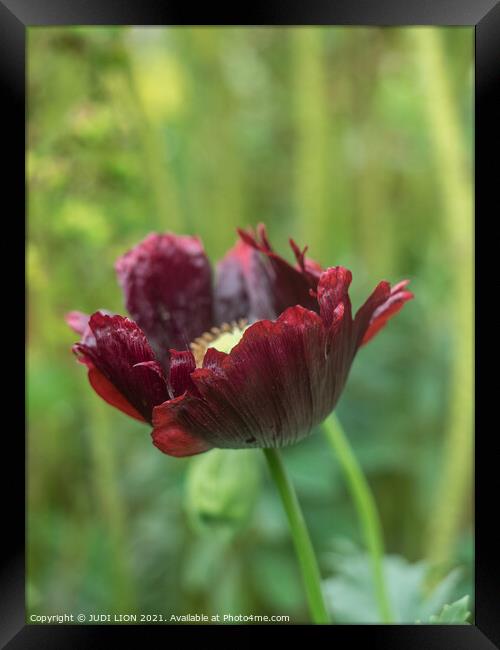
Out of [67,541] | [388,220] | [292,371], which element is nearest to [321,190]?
[388,220]

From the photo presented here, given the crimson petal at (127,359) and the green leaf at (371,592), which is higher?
the crimson petal at (127,359)

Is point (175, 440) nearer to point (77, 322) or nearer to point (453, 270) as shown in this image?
point (77, 322)

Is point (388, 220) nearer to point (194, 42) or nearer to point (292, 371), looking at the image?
point (194, 42)

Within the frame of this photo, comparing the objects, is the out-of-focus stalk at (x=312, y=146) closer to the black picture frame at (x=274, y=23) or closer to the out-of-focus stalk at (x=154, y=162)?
the out-of-focus stalk at (x=154, y=162)

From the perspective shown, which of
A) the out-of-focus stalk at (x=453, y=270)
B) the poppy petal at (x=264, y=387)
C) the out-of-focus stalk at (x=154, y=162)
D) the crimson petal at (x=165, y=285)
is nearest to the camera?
the poppy petal at (x=264, y=387)

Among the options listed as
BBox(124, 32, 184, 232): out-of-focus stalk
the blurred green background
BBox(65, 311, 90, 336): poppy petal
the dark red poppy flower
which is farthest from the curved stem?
BBox(124, 32, 184, 232): out-of-focus stalk

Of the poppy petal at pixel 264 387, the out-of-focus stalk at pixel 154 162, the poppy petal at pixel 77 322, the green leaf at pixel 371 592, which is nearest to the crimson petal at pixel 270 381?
the poppy petal at pixel 264 387

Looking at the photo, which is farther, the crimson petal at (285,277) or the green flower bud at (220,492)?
the green flower bud at (220,492)

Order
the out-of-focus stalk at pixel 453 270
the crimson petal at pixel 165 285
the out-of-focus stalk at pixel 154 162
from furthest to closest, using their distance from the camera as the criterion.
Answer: the out-of-focus stalk at pixel 154 162 < the out-of-focus stalk at pixel 453 270 < the crimson petal at pixel 165 285
